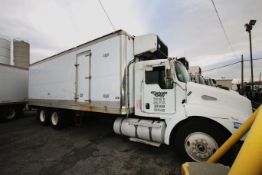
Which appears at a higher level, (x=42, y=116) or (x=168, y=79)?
(x=168, y=79)

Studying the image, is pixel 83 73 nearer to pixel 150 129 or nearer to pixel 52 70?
pixel 52 70

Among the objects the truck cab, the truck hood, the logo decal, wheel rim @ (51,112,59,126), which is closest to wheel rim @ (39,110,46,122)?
wheel rim @ (51,112,59,126)

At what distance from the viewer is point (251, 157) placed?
108cm

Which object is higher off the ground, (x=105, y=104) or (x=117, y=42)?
(x=117, y=42)

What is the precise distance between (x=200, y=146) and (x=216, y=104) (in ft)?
3.41

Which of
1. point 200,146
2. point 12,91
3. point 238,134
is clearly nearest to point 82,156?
point 200,146

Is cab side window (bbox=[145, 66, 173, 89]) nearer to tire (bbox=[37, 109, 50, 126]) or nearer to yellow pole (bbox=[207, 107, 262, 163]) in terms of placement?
yellow pole (bbox=[207, 107, 262, 163])

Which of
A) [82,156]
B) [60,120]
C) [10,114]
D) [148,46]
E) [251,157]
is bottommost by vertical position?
[82,156]

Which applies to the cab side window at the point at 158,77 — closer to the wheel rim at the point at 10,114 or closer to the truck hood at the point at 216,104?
the truck hood at the point at 216,104

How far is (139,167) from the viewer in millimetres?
3541

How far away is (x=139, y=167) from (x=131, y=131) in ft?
3.74

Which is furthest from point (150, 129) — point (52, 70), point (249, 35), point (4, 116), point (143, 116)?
point (249, 35)

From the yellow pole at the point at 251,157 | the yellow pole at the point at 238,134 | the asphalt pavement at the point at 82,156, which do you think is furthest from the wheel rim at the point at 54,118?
the yellow pole at the point at 251,157

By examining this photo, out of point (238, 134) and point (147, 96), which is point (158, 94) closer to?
point (147, 96)
